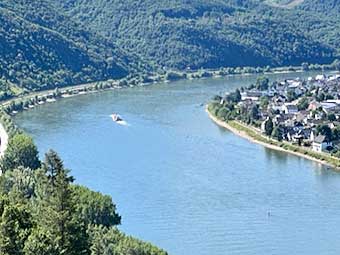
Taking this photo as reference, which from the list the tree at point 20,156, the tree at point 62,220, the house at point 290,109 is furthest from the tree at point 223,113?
the tree at point 62,220

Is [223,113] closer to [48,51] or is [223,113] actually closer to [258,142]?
[258,142]

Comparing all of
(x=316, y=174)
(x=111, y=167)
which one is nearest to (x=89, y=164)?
(x=111, y=167)

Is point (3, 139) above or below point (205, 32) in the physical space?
below

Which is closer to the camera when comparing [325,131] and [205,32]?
[325,131]

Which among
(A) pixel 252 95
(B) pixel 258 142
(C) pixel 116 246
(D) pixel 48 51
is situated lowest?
(C) pixel 116 246

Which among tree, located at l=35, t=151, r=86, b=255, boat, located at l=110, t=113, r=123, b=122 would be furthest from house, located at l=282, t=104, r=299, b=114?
tree, located at l=35, t=151, r=86, b=255

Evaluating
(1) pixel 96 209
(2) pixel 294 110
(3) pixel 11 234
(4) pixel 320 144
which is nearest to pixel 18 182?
(1) pixel 96 209

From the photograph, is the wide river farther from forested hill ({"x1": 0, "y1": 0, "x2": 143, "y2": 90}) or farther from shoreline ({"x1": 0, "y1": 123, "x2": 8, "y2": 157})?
forested hill ({"x1": 0, "y1": 0, "x2": 143, "y2": 90})
